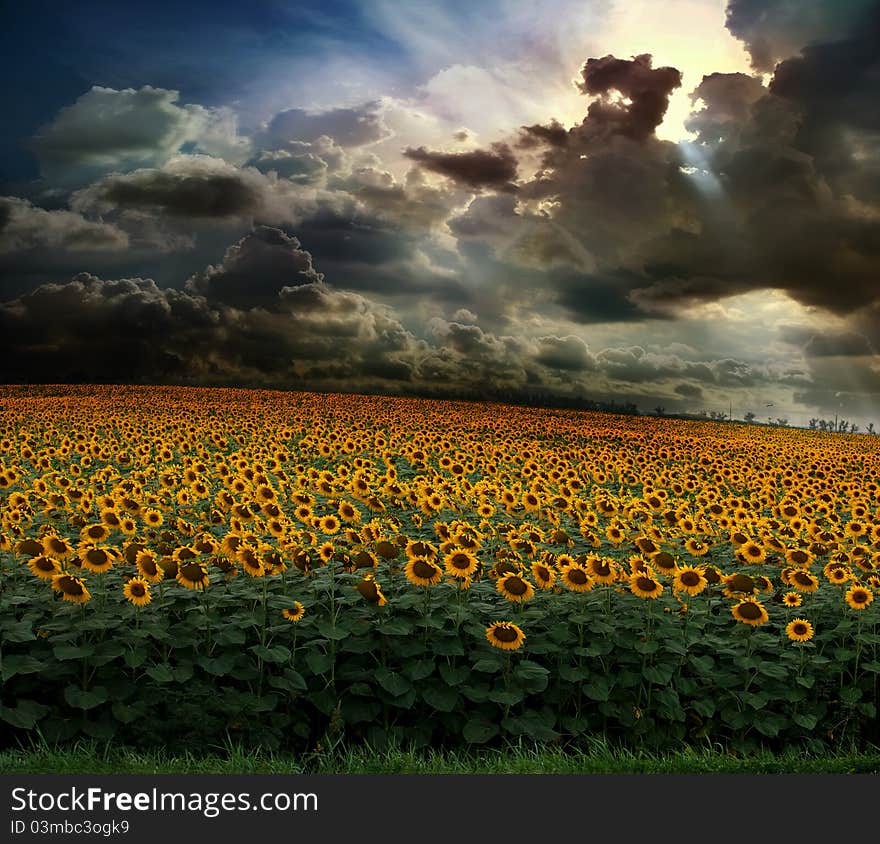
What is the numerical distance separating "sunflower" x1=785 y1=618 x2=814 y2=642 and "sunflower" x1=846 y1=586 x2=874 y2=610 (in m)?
0.49

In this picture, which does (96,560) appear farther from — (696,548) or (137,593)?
(696,548)

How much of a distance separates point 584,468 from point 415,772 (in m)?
11.1

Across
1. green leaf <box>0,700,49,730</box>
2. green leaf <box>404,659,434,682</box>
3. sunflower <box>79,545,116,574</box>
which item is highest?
sunflower <box>79,545,116,574</box>

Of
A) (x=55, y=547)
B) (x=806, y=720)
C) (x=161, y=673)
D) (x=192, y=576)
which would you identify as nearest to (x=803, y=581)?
(x=806, y=720)

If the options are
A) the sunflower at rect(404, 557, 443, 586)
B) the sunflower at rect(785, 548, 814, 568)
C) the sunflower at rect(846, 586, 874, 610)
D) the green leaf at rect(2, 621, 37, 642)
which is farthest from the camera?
the sunflower at rect(785, 548, 814, 568)

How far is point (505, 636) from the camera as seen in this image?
694cm

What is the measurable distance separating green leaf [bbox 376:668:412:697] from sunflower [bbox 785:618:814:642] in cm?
349

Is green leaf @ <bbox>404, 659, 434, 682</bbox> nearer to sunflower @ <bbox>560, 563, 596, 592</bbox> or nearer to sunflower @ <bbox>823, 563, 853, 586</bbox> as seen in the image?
sunflower @ <bbox>560, 563, 596, 592</bbox>

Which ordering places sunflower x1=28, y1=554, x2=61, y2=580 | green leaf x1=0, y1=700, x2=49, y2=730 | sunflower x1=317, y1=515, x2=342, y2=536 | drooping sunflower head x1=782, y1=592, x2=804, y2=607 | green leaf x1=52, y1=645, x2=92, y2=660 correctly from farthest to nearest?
sunflower x1=317, y1=515, x2=342, y2=536 → drooping sunflower head x1=782, y1=592, x2=804, y2=607 → sunflower x1=28, y1=554, x2=61, y2=580 → green leaf x1=52, y1=645, x2=92, y2=660 → green leaf x1=0, y1=700, x2=49, y2=730

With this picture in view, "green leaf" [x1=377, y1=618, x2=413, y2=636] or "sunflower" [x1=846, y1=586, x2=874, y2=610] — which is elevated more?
"sunflower" [x1=846, y1=586, x2=874, y2=610]

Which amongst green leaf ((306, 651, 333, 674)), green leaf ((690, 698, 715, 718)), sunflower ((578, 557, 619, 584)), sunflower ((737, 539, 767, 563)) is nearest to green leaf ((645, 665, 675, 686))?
green leaf ((690, 698, 715, 718))

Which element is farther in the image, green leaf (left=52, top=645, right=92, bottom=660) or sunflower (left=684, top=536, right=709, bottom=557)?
sunflower (left=684, top=536, right=709, bottom=557)

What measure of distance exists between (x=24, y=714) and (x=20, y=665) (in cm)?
36

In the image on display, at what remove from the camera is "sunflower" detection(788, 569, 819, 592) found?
8578mm
